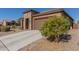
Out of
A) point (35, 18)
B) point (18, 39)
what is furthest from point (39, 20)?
point (18, 39)

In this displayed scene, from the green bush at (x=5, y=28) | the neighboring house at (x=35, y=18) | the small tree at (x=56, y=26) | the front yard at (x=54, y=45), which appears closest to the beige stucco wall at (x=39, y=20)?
the neighboring house at (x=35, y=18)

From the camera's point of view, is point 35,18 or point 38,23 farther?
point 35,18

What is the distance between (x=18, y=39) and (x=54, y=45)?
1664mm

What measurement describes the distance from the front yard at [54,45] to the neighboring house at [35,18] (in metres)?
0.72

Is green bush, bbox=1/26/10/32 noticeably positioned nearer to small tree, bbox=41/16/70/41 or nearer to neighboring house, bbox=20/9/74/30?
neighboring house, bbox=20/9/74/30

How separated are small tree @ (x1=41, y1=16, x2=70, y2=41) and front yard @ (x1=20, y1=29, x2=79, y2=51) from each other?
33 centimetres

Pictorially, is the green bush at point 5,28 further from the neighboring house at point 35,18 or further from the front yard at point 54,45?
the front yard at point 54,45

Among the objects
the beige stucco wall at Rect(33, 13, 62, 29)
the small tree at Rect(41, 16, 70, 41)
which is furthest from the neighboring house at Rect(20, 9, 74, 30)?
the small tree at Rect(41, 16, 70, 41)

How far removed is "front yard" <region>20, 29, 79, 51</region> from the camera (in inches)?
241

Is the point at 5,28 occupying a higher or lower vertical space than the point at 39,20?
lower

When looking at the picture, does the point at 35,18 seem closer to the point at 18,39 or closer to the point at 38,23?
the point at 38,23

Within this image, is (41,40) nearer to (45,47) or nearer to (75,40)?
(45,47)

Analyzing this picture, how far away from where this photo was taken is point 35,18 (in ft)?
22.4

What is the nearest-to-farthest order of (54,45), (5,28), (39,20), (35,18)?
(54,45), (5,28), (39,20), (35,18)
